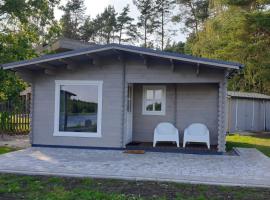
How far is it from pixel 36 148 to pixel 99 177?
4.37m

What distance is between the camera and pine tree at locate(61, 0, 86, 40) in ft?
134

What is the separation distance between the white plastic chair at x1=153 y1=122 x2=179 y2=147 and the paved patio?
0.76 meters

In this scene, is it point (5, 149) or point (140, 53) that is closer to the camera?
point (140, 53)

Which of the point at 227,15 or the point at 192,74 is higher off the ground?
the point at 227,15

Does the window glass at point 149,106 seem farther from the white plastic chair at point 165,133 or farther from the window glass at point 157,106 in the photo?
the white plastic chair at point 165,133

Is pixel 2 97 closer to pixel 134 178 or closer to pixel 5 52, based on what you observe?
pixel 5 52

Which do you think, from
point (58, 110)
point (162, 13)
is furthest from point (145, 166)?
point (162, 13)

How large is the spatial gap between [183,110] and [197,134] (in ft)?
4.14

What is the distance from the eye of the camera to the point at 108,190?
18.1 feet

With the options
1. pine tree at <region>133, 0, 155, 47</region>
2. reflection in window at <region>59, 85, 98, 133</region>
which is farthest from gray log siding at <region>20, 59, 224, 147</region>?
pine tree at <region>133, 0, 155, 47</region>

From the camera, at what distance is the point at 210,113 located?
11.0m

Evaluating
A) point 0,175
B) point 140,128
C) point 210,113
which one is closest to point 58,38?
point 140,128

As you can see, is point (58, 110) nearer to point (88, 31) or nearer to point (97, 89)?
point (97, 89)

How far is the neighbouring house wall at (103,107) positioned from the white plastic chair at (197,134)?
6.62 ft
